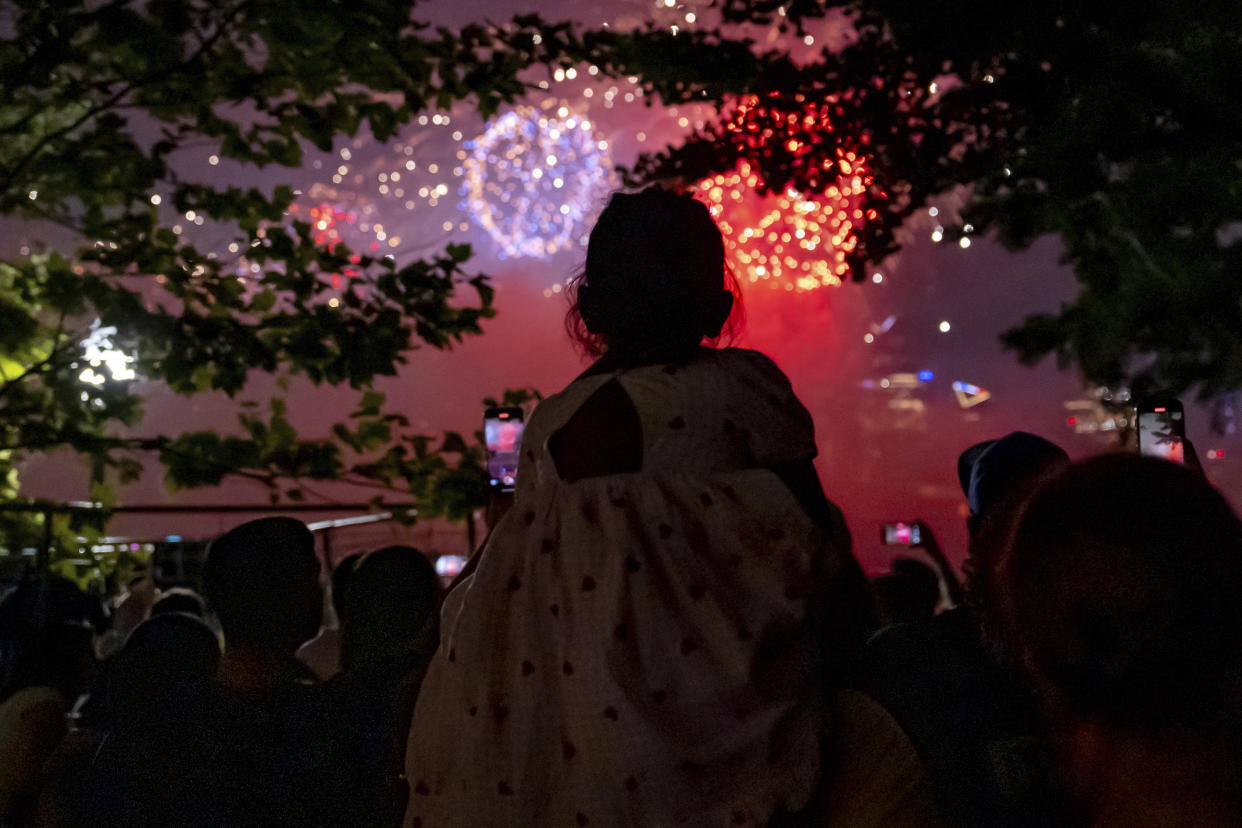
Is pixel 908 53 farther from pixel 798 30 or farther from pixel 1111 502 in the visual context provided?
pixel 1111 502

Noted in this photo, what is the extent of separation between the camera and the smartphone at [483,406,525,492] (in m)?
3.52

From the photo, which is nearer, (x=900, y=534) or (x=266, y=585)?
(x=266, y=585)

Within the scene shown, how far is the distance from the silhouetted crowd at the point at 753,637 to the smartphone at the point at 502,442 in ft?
4.88

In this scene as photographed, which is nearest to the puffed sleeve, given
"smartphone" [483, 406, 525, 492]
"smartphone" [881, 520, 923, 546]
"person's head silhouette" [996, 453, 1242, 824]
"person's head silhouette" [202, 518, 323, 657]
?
"person's head silhouette" [996, 453, 1242, 824]

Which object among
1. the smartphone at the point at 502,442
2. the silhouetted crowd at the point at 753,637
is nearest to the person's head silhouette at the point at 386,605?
the smartphone at the point at 502,442

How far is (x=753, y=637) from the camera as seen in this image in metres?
1.54

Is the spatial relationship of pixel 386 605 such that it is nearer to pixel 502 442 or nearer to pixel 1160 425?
pixel 502 442

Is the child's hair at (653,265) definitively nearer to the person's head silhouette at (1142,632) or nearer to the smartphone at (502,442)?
the person's head silhouette at (1142,632)

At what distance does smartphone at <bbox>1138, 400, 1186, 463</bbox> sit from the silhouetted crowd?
1876 mm

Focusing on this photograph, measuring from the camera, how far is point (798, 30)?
5.06 meters

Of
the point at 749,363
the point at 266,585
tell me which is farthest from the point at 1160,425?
the point at 266,585

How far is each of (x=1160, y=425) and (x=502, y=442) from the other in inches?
94.6

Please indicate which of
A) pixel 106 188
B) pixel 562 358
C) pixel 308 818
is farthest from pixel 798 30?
pixel 562 358

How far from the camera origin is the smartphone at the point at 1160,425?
363 cm
